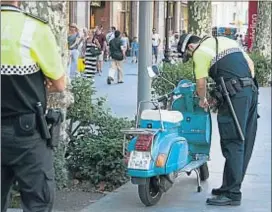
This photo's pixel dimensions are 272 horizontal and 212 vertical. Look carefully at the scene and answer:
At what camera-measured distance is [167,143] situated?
6645 millimetres

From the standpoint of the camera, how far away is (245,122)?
683cm

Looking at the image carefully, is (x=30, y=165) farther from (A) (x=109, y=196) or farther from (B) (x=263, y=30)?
(B) (x=263, y=30)

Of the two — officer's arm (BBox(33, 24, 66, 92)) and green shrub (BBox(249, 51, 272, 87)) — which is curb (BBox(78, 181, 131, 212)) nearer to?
officer's arm (BBox(33, 24, 66, 92))

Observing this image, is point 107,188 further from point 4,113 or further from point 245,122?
point 4,113

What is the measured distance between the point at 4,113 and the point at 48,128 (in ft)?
0.95

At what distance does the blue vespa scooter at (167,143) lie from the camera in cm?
650

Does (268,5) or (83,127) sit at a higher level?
(268,5)

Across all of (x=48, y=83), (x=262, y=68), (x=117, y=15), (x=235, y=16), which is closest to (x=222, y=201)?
(x=48, y=83)

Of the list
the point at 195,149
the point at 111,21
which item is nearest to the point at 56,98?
the point at 195,149

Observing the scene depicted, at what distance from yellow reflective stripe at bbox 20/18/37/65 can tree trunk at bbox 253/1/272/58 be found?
20189mm

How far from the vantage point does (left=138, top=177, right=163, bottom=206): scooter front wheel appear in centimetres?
661

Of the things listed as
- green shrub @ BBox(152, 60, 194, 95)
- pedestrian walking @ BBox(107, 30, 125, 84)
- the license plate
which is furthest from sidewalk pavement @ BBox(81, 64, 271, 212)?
pedestrian walking @ BBox(107, 30, 125, 84)

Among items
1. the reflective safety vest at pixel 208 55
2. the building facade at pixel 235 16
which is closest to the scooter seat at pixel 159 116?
the reflective safety vest at pixel 208 55

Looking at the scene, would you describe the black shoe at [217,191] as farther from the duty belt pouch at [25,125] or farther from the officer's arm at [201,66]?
the duty belt pouch at [25,125]
